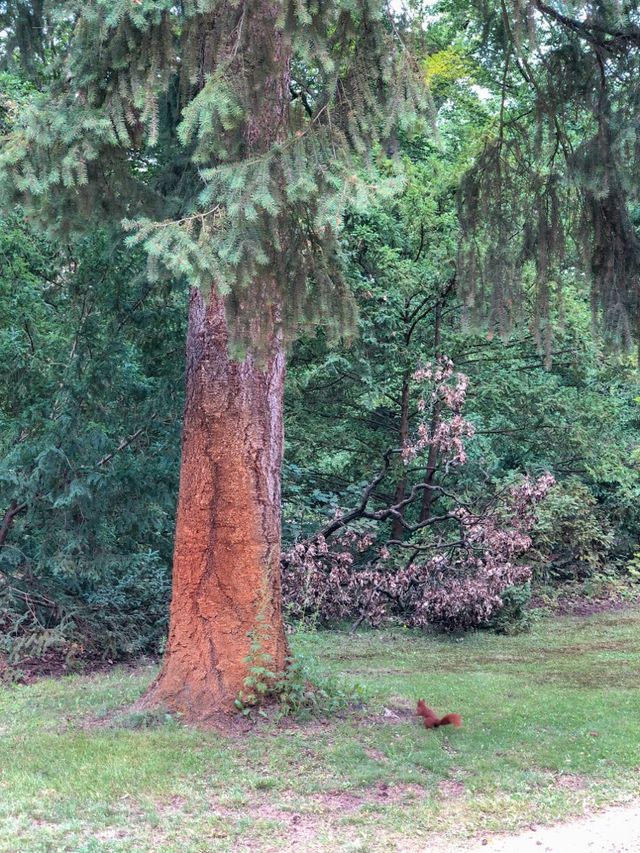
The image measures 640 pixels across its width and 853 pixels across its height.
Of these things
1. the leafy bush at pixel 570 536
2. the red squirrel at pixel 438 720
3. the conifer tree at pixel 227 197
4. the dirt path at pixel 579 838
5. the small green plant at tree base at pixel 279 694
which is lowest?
the dirt path at pixel 579 838

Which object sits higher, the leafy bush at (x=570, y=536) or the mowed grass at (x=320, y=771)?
the leafy bush at (x=570, y=536)

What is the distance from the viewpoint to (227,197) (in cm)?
565

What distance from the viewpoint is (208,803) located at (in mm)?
5328

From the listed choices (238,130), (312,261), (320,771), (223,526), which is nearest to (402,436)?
(223,526)

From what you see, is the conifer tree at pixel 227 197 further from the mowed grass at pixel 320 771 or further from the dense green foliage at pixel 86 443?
the dense green foliage at pixel 86 443

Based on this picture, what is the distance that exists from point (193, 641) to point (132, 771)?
5.09 feet

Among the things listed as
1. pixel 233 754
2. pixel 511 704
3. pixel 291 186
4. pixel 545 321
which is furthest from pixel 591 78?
pixel 233 754

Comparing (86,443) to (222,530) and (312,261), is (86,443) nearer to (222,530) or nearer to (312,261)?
(222,530)

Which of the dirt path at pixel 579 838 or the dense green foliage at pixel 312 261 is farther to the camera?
the dense green foliage at pixel 312 261

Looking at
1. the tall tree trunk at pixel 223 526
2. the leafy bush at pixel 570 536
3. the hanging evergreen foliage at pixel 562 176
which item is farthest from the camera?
the leafy bush at pixel 570 536

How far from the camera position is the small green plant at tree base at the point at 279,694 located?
22.9ft

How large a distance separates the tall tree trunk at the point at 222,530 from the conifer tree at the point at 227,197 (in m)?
0.01

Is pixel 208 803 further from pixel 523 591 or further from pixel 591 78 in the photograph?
pixel 523 591

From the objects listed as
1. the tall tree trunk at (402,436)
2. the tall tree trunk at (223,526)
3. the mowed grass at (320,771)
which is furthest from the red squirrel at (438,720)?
the tall tree trunk at (402,436)
